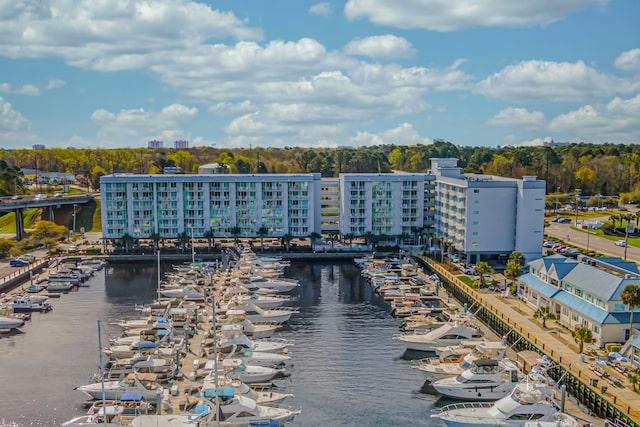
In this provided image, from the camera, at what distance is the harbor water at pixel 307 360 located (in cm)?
5281

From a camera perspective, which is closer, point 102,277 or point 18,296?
point 18,296

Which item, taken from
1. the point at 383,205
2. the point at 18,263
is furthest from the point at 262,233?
the point at 18,263

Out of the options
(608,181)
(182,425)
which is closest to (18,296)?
(182,425)

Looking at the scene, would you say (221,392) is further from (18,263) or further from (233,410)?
(18,263)

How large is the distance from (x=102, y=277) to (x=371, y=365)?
5993cm

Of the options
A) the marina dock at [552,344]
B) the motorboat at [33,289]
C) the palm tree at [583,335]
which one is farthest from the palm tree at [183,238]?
the palm tree at [583,335]

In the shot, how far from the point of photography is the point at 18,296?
3322 inches

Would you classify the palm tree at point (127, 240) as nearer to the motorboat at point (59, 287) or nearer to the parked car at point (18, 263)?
the parked car at point (18, 263)

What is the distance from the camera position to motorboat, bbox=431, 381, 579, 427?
4809 centimetres

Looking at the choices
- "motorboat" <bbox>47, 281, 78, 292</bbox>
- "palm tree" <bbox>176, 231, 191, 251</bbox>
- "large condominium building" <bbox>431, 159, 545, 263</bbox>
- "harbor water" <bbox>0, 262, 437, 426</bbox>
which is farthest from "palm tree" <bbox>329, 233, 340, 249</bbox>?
"motorboat" <bbox>47, 281, 78, 292</bbox>

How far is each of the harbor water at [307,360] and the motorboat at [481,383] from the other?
1.87 m

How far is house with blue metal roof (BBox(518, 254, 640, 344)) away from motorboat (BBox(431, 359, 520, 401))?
13678 mm

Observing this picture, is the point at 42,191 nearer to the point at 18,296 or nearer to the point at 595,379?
the point at 18,296

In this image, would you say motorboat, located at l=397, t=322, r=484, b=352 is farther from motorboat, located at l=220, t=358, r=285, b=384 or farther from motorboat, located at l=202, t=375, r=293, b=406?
motorboat, located at l=202, t=375, r=293, b=406
